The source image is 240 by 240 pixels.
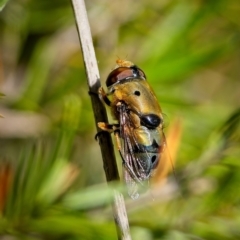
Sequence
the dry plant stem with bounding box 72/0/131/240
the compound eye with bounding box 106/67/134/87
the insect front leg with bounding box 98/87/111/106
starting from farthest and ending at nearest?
the compound eye with bounding box 106/67/134/87
the insect front leg with bounding box 98/87/111/106
the dry plant stem with bounding box 72/0/131/240

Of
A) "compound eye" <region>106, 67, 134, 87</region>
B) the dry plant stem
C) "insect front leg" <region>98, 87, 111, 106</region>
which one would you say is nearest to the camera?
the dry plant stem

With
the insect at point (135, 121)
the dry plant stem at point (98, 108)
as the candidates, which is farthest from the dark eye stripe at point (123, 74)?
the dry plant stem at point (98, 108)

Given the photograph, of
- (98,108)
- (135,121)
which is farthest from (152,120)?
(98,108)

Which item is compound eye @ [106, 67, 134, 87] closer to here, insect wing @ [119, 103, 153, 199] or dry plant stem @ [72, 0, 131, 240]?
insect wing @ [119, 103, 153, 199]

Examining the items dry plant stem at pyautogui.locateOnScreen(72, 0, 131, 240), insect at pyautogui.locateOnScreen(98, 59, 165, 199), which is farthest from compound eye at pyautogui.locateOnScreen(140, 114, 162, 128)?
dry plant stem at pyautogui.locateOnScreen(72, 0, 131, 240)

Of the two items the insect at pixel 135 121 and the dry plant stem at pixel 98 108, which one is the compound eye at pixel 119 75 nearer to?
the insect at pixel 135 121

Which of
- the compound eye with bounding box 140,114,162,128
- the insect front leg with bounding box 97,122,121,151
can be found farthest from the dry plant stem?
the compound eye with bounding box 140,114,162,128

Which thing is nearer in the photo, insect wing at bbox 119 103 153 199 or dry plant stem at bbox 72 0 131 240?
dry plant stem at bbox 72 0 131 240

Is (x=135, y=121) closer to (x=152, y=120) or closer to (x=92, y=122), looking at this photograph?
(x=152, y=120)

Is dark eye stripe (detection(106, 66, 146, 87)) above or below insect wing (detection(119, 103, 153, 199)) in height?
above
